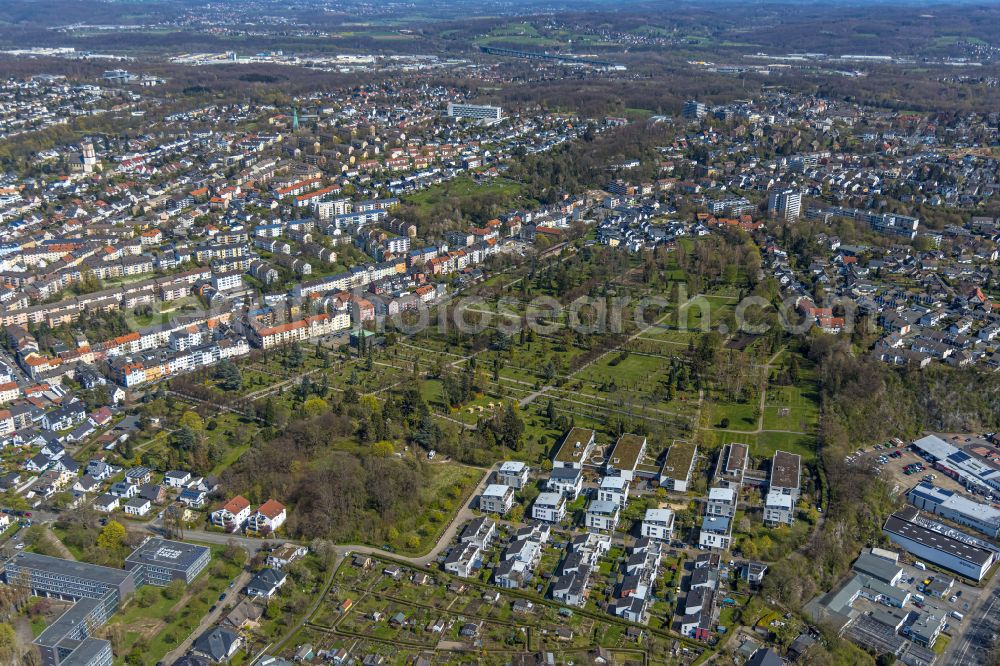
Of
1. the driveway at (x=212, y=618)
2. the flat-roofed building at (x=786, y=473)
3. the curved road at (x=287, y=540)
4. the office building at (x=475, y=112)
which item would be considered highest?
the office building at (x=475, y=112)

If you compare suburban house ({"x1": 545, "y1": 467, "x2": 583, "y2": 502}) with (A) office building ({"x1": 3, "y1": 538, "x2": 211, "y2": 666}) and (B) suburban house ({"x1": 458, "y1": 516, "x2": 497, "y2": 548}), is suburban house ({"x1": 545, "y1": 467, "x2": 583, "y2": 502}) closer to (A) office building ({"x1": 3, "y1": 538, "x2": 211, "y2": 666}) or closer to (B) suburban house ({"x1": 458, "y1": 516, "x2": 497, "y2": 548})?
(B) suburban house ({"x1": 458, "y1": 516, "x2": 497, "y2": 548})

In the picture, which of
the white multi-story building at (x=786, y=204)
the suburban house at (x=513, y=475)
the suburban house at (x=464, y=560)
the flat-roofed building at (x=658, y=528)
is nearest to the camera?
the suburban house at (x=464, y=560)

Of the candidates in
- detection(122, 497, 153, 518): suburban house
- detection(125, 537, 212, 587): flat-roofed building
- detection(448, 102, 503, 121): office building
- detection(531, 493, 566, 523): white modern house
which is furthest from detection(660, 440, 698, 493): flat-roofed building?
detection(448, 102, 503, 121): office building

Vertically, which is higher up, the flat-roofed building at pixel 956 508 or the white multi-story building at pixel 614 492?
the white multi-story building at pixel 614 492

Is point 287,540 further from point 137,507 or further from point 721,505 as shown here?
point 721,505

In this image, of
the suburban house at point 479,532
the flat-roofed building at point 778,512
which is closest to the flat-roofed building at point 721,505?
the flat-roofed building at point 778,512

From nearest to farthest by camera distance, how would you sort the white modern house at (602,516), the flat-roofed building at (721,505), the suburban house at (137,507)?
1. the white modern house at (602,516)
2. the flat-roofed building at (721,505)
3. the suburban house at (137,507)

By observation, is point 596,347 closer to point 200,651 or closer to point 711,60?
point 200,651

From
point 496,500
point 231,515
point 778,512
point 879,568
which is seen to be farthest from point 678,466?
point 231,515

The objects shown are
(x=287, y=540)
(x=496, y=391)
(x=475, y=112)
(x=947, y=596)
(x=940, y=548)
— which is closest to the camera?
(x=947, y=596)

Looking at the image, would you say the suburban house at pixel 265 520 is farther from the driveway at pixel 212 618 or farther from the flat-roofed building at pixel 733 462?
the flat-roofed building at pixel 733 462

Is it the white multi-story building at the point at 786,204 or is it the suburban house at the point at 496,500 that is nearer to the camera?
the suburban house at the point at 496,500
